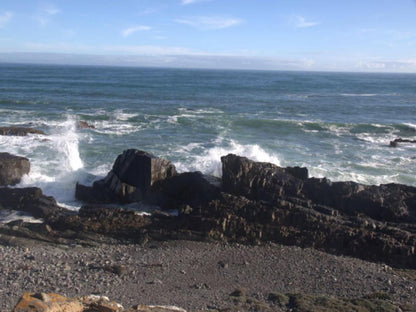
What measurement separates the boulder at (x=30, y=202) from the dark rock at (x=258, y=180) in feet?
20.4

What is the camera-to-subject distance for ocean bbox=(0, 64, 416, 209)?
19.7 meters

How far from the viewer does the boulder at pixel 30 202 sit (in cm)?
1424

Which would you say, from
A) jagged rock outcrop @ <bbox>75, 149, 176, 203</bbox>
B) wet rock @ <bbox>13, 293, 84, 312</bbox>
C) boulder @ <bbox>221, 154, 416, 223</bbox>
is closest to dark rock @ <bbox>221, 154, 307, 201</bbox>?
boulder @ <bbox>221, 154, 416, 223</bbox>

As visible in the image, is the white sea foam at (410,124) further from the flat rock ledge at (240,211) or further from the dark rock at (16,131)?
the dark rock at (16,131)

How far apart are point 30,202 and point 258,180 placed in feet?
27.3

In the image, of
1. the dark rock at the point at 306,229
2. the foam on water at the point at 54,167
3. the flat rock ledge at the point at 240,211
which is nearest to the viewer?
the dark rock at the point at 306,229

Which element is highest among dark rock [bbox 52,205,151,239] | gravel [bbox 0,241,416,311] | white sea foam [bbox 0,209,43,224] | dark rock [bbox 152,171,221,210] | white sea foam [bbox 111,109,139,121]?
white sea foam [bbox 111,109,139,121]

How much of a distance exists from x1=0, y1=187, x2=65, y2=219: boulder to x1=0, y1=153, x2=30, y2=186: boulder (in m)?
1.20

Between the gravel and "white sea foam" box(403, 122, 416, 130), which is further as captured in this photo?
"white sea foam" box(403, 122, 416, 130)

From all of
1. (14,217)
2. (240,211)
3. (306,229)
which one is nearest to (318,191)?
(306,229)

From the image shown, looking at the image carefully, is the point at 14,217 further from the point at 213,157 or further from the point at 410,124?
the point at 410,124

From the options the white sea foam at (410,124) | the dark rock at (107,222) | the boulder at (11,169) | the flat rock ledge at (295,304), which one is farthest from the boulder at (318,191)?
the white sea foam at (410,124)

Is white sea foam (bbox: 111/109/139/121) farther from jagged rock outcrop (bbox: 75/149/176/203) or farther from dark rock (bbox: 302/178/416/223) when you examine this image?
dark rock (bbox: 302/178/416/223)

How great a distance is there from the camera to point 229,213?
13.5 metres
